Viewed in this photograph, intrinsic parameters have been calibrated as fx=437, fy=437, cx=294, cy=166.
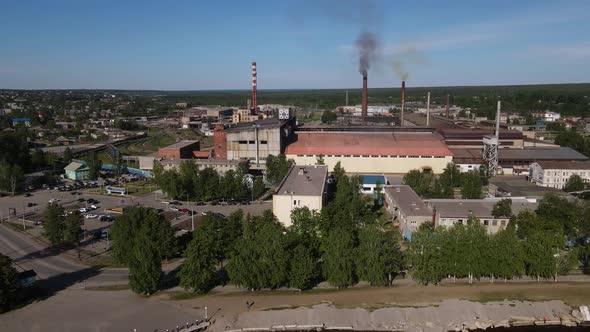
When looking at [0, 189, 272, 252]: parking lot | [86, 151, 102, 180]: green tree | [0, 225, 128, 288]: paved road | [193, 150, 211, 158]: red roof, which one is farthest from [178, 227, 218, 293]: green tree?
[193, 150, 211, 158]: red roof

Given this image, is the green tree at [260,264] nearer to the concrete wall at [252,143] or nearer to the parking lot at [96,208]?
the parking lot at [96,208]

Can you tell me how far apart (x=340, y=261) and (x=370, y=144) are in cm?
2219

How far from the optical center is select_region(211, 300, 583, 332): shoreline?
13031 millimetres

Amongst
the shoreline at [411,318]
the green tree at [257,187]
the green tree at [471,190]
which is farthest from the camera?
the green tree at [257,187]

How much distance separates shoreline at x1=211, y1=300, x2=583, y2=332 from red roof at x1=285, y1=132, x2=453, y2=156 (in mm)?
21090

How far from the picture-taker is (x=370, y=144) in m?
35.8

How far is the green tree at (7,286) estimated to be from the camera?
43.8ft

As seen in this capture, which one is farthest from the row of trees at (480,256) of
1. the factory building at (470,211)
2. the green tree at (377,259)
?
the factory building at (470,211)

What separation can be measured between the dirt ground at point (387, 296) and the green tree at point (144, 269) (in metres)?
0.58

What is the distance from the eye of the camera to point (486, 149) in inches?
1367

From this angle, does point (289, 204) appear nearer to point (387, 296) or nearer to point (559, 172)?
point (387, 296)

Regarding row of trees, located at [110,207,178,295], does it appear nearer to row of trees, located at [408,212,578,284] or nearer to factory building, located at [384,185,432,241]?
row of trees, located at [408,212,578,284]

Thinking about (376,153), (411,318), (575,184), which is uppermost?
(376,153)

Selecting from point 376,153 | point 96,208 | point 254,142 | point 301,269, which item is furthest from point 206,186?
point 376,153
